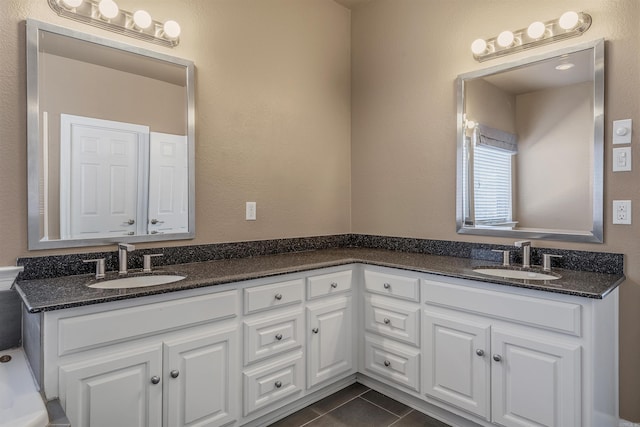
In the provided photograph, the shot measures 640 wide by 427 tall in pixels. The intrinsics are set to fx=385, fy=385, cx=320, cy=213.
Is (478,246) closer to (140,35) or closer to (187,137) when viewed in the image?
(187,137)

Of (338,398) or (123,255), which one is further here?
(338,398)

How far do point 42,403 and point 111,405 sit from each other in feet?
0.84

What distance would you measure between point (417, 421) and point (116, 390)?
4.84 feet

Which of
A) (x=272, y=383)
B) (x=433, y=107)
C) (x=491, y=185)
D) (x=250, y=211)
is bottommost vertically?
(x=272, y=383)

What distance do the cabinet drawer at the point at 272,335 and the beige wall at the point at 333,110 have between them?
0.66 metres

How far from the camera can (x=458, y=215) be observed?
2457 millimetres

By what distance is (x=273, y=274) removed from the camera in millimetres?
1926

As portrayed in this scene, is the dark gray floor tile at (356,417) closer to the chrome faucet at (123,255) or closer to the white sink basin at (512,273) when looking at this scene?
the white sink basin at (512,273)

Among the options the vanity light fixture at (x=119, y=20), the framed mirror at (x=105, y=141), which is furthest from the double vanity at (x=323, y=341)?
the vanity light fixture at (x=119, y=20)

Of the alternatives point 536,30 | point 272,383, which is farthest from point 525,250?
point 272,383

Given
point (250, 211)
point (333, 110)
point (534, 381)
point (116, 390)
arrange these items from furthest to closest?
point (333, 110) → point (250, 211) → point (534, 381) → point (116, 390)

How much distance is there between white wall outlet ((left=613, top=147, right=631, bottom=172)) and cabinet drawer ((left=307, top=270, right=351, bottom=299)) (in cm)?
147

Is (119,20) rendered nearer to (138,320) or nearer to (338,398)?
(138,320)

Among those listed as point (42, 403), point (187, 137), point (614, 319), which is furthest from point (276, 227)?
point (614, 319)
